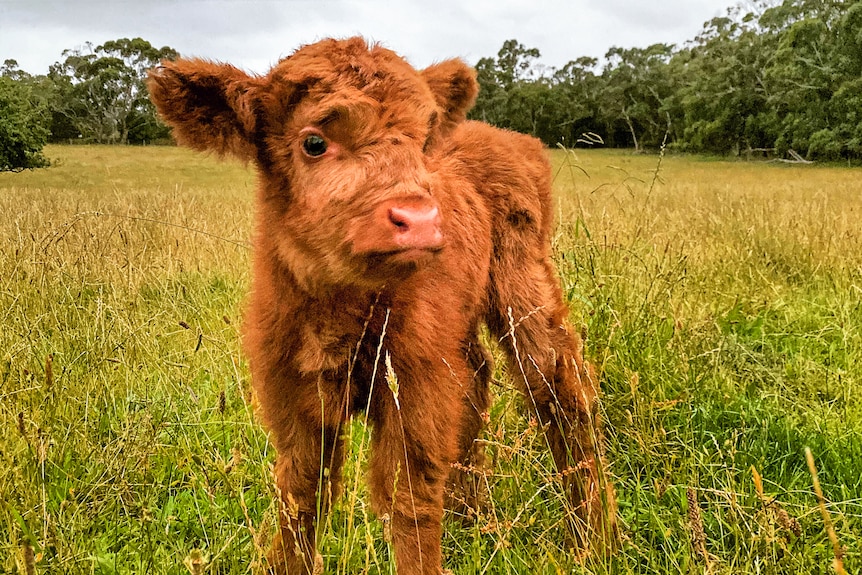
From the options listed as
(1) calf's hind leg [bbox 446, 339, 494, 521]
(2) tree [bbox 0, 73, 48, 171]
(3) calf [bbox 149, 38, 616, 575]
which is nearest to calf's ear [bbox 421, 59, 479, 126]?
(3) calf [bbox 149, 38, 616, 575]

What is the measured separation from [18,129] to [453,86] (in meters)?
10.6

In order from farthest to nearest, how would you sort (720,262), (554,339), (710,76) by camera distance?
1. (710,76)
2. (720,262)
3. (554,339)

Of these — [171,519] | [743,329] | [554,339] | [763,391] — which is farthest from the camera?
[743,329]

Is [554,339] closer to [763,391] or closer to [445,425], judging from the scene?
[445,425]

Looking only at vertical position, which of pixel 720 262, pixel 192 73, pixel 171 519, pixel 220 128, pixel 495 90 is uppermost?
pixel 495 90

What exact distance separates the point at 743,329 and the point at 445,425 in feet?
11.0

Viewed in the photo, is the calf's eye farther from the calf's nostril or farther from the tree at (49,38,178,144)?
the tree at (49,38,178,144)

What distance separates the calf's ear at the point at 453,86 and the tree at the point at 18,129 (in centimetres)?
1029

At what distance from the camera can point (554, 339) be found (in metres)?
3.14

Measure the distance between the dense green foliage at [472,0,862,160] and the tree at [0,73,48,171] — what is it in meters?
20.8

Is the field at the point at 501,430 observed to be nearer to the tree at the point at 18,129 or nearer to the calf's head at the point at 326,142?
the calf's head at the point at 326,142

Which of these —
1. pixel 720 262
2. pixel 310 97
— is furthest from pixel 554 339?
pixel 720 262

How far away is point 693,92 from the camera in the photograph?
4619 centimetres

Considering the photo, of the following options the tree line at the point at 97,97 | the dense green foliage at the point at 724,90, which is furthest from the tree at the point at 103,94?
the dense green foliage at the point at 724,90
